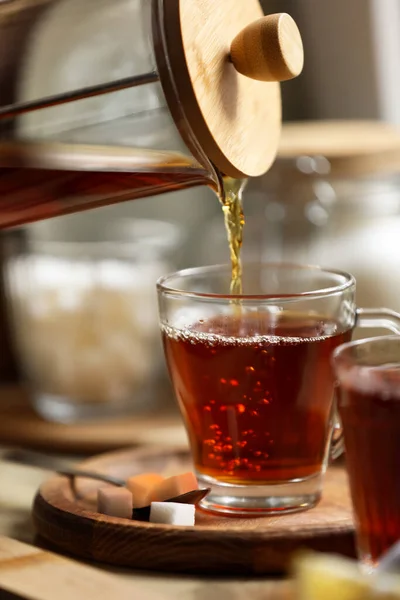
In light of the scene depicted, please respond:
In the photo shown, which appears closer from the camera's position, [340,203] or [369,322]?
[369,322]

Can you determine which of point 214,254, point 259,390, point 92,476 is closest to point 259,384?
point 259,390

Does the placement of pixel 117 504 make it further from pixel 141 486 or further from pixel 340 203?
pixel 340 203

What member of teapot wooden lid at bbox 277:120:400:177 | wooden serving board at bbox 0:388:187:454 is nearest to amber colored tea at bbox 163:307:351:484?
wooden serving board at bbox 0:388:187:454

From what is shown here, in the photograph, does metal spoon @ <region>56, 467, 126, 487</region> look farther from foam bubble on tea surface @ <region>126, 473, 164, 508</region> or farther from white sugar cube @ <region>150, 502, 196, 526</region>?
white sugar cube @ <region>150, 502, 196, 526</region>

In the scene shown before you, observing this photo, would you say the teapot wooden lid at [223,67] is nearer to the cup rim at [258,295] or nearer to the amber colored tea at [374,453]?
the cup rim at [258,295]

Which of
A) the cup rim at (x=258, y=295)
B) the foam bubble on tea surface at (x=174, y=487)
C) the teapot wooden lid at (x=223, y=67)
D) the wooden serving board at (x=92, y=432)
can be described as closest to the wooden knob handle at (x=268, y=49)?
the teapot wooden lid at (x=223, y=67)
